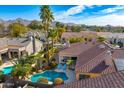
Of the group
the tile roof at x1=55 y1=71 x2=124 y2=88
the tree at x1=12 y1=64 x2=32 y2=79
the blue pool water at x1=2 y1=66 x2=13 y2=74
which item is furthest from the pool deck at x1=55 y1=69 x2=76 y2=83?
the tile roof at x1=55 y1=71 x2=124 y2=88

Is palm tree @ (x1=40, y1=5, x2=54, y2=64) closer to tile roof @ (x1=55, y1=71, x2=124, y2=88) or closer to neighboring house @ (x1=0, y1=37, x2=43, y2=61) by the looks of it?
neighboring house @ (x1=0, y1=37, x2=43, y2=61)

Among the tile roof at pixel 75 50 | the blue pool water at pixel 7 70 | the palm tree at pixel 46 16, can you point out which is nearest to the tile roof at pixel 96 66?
the tile roof at pixel 75 50

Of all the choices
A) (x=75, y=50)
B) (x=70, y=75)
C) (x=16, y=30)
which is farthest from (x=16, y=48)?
(x=16, y=30)

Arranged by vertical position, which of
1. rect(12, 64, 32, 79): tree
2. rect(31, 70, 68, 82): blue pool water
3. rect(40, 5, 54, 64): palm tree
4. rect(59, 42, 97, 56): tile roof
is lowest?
rect(31, 70, 68, 82): blue pool water

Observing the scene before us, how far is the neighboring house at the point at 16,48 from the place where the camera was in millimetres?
22391

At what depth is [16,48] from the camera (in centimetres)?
2258

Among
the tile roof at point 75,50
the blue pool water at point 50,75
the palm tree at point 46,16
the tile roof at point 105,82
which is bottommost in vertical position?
the blue pool water at point 50,75

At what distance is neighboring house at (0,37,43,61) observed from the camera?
22391 millimetres

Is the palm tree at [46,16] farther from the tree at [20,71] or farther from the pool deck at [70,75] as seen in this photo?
the tree at [20,71]

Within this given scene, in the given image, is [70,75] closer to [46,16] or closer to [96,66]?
[96,66]

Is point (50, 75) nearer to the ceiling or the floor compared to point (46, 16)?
nearer to the floor

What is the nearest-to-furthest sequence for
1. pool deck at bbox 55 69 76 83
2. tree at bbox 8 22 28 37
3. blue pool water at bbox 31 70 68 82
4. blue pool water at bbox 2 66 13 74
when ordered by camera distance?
pool deck at bbox 55 69 76 83
blue pool water at bbox 31 70 68 82
blue pool water at bbox 2 66 13 74
tree at bbox 8 22 28 37

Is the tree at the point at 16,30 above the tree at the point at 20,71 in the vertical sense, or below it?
above
